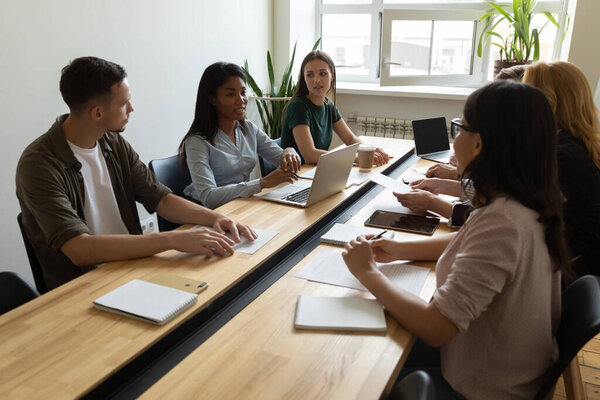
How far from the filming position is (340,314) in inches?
45.3

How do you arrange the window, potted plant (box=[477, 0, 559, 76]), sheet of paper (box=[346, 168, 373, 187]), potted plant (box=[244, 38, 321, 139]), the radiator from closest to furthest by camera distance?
sheet of paper (box=[346, 168, 373, 187]) < potted plant (box=[477, 0, 559, 76]) < the window < potted plant (box=[244, 38, 321, 139]) < the radiator

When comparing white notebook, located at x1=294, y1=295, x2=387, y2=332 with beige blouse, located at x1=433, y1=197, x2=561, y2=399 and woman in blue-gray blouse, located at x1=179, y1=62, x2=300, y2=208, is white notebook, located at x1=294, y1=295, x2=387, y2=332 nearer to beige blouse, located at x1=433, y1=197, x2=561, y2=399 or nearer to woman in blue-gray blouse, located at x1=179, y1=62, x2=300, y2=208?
beige blouse, located at x1=433, y1=197, x2=561, y2=399

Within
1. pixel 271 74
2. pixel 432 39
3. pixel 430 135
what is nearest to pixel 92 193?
pixel 430 135

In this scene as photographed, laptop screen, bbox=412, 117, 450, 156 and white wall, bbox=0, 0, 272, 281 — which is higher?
white wall, bbox=0, 0, 272, 281

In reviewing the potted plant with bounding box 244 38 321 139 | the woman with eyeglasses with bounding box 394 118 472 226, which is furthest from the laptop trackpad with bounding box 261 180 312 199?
the potted plant with bounding box 244 38 321 139

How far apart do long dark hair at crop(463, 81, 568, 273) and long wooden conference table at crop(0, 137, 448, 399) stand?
1.24 ft

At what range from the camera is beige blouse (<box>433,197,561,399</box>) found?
0.98 meters

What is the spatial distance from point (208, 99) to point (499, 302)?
153 centimetres

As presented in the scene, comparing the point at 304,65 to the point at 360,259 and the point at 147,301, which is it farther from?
the point at 147,301

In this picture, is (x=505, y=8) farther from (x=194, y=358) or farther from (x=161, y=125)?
(x=194, y=358)

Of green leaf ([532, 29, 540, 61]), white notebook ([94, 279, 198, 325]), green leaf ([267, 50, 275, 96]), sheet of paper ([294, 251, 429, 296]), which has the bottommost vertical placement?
sheet of paper ([294, 251, 429, 296])

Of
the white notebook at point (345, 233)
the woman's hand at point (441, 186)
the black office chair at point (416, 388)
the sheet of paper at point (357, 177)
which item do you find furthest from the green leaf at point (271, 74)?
the black office chair at point (416, 388)

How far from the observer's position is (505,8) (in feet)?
12.9

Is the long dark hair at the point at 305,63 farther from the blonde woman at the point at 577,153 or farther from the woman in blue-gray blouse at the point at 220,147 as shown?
the blonde woman at the point at 577,153
